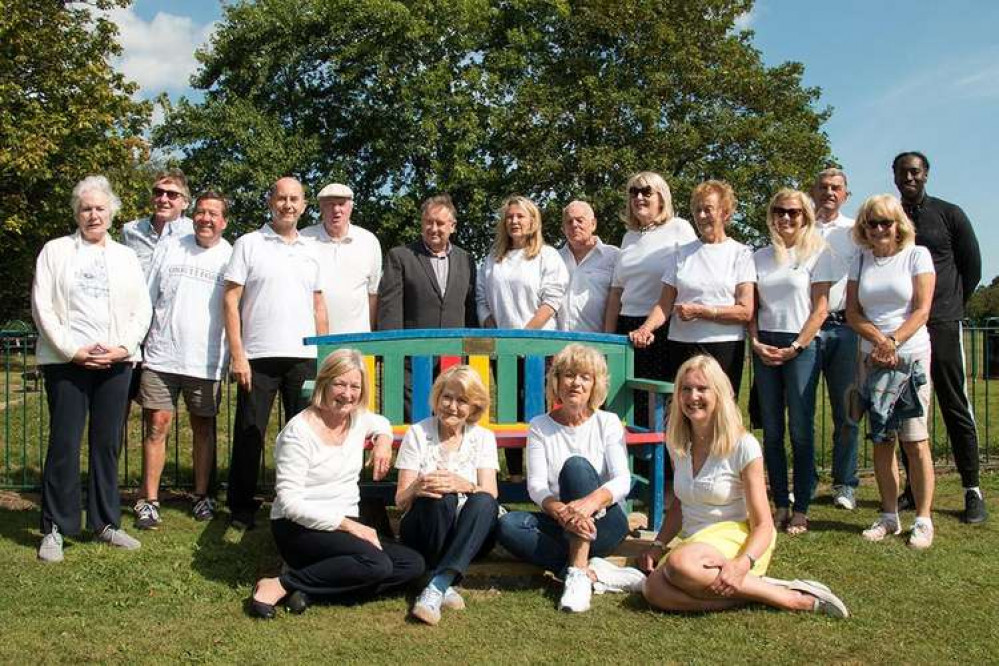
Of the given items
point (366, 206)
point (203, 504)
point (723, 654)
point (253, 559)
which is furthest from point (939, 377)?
point (366, 206)

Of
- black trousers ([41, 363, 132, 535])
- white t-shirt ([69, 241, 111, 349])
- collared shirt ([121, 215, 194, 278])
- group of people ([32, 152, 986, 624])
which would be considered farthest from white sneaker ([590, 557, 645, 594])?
collared shirt ([121, 215, 194, 278])

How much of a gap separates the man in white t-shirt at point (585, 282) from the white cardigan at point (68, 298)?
8.49 ft

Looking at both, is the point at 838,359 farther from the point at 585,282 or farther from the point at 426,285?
the point at 426,285

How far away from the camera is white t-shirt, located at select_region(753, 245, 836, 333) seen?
5.38 metres

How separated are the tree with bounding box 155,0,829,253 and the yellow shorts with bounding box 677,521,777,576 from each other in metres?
17.4

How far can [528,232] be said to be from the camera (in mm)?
6000

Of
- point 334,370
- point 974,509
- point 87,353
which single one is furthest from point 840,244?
point 87,353

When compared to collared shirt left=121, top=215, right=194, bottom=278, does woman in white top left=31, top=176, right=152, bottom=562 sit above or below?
below

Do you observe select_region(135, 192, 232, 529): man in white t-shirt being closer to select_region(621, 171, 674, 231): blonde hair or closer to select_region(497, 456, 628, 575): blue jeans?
select_region(497, 456, 628, 575): blue jeans

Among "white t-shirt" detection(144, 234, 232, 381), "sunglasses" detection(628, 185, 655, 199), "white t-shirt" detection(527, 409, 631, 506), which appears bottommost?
"white t-shirt" detection(527, 409, 631, 506)

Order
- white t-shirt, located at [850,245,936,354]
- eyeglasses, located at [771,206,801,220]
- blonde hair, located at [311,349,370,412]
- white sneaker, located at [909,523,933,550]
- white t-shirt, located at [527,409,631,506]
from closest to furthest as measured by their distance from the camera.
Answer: blonde hair, located at [311,349,370,412], white t-shirt, located at [527,409,631,506], white sneaker, located at [909,523,933,550], white t-shirt, located at [850,245,936,354], eyeglasses, located at [771,206,801,220]

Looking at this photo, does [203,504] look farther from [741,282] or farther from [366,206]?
[366,206]

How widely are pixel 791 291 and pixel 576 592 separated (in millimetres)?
2325

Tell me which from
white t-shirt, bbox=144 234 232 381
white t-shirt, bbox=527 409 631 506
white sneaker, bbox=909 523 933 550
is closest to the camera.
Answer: white t-shirt, bbox=527 409 631 506
